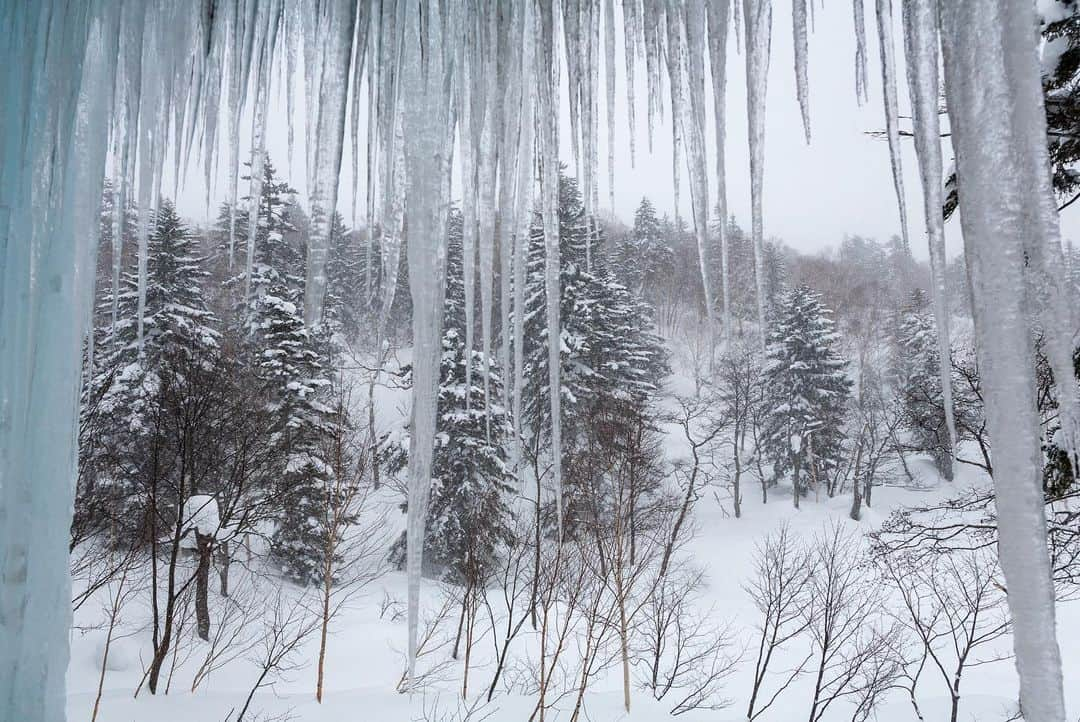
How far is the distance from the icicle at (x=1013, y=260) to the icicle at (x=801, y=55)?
425 mm

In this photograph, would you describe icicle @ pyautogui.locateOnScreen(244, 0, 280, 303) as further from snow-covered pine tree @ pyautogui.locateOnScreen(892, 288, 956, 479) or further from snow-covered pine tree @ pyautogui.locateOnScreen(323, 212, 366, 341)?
snow-covered pine tree @ pyautogui.locateOnScreen(892, 288, 956, 479)

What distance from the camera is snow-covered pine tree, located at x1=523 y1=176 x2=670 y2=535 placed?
1811cm

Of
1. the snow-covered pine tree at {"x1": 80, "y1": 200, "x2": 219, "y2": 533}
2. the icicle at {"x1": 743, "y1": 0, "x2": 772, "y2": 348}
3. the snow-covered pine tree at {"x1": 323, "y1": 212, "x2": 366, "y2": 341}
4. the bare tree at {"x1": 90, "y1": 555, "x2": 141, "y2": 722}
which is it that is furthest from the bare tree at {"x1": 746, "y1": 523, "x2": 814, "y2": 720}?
the snow-covered pine tree at {"x1": 323, "y1": 212, "x2": 366, "y2": 341}

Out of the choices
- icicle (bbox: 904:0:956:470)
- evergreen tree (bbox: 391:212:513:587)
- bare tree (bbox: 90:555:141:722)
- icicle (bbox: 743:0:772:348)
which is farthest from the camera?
evergreen tree (bbox: 391:212:513:587)

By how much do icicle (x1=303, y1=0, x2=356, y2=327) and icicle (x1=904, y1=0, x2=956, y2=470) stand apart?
151 centimetres

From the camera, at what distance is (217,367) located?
13.4 metres

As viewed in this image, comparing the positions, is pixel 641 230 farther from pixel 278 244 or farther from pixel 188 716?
pixel 188 716


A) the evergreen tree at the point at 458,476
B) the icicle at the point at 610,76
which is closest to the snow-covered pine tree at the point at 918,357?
the evergreen tree at the point at 458,476

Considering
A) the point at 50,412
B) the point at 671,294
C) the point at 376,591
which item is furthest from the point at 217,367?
the point at 671,294

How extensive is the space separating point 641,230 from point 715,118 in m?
46.9

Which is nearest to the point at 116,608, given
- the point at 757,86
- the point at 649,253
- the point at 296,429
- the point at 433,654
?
the point at 296,429

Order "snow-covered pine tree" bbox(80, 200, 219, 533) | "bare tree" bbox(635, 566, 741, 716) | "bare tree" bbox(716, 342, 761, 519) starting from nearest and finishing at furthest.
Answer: "bare tree" bbox(635, 566, 741, 716)
"snow-covered pine tree" bbox(80, 200, 219, 533)
"bare tree" bbox(716, 342, 761, 519)

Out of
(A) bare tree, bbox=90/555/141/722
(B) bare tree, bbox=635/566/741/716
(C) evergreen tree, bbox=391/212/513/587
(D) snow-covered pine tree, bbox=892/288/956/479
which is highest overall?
(D) snow-covered pine tree, bbox=892/288/956/479

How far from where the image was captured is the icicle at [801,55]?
1534 millimetres
